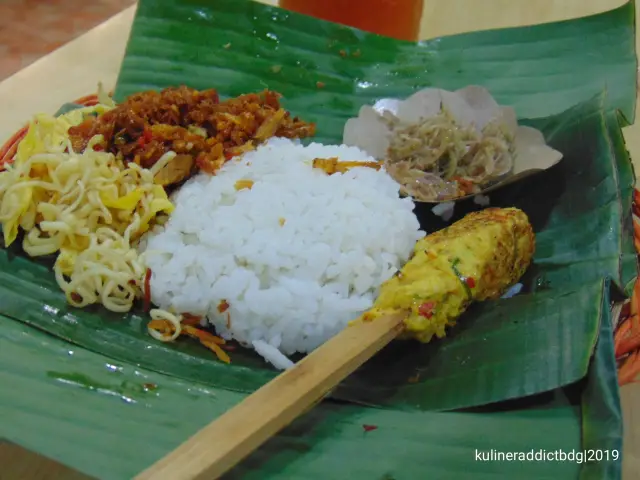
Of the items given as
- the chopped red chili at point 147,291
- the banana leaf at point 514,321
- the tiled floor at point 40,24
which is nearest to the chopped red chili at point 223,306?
the banana leaf at point 514,321

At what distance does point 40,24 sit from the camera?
17.9 ft

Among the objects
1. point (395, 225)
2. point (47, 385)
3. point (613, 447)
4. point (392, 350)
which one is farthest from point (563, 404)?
point (47, 385)

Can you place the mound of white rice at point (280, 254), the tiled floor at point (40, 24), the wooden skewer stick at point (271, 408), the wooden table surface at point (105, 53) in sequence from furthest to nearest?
the tiled floor at point (40, 24)
the wooden table surface at point (105, 53)
the mound of white rice at point (280, 254)
the wooden skewer stick at point (271, 408)

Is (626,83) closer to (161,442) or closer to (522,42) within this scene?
(522,42)

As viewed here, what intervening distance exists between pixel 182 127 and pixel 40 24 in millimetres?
3919

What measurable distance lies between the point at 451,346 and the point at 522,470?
0.55 m

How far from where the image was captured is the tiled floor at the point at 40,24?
5.02 metres

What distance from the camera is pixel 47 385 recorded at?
173 centimetres

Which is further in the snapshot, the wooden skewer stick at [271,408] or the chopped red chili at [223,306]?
the chopped red chili at [223,306]

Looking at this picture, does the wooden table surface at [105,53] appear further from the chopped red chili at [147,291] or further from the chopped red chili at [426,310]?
the chopped red chili at [426,310]

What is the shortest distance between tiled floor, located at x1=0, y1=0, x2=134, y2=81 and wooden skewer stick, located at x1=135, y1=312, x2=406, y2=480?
438 centimetres

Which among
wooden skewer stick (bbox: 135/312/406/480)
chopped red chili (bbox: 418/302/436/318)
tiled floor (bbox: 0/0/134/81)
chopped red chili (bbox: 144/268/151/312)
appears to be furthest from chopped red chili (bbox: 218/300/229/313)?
tiled floor (bbox: 0/0/134/81)

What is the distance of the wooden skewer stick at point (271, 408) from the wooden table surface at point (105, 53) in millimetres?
2136

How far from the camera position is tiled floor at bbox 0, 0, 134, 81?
16.5ft
